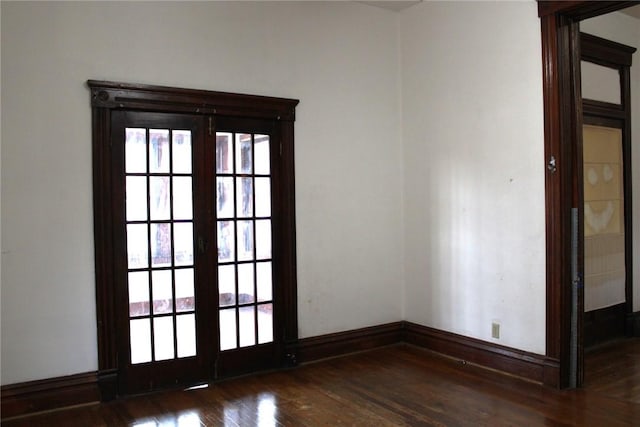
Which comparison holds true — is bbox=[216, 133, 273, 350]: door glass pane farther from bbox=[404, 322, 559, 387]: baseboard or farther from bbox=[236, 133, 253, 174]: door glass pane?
bbox=[404, 322, 559, 387]: baseboard

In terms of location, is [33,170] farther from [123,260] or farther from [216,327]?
[216,327]

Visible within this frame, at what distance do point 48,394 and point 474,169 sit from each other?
144 inches

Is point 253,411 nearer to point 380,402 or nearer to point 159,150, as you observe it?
point 380,402

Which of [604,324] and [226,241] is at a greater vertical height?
[226,241]

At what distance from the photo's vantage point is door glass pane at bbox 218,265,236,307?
4387mm

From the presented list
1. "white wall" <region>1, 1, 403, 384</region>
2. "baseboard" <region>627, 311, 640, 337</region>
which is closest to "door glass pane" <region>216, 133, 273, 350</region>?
"white wall" <region>1, 1, 403, 384</region>

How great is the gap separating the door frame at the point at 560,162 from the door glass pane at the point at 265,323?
7.16 feet

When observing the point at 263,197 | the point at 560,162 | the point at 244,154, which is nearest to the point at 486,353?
the point at 560,162

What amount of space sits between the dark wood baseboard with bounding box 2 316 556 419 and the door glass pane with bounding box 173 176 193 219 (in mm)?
1239

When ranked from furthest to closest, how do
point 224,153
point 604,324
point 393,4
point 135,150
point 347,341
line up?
point 604,324
point 393,4
point 347,341
point 224,153
point 135,150

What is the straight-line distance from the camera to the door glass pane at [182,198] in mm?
4184

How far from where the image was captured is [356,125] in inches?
202

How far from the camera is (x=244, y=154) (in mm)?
4500

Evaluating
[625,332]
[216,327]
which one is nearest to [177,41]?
[216,327]
